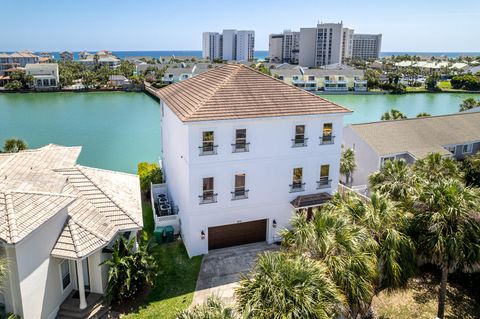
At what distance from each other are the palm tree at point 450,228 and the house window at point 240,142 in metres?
8.83

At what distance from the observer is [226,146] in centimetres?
1973

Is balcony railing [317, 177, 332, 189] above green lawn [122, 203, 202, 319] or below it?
above

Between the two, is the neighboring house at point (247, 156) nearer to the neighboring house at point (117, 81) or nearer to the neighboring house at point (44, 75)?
the neighboring house at point (117, 81)

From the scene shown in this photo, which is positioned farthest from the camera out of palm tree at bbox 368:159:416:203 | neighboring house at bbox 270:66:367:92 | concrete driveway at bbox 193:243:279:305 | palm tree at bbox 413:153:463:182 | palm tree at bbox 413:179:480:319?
neighboring house at bbox 270:66:367:92

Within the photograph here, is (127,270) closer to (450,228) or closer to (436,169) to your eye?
(450,228)

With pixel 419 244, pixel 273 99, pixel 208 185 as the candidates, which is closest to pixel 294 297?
pixel 419 244

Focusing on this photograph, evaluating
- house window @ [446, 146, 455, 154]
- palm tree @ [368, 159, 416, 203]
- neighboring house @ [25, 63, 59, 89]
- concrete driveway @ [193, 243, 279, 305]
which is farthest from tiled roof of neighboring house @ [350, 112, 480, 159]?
neighboring house @ [25, 63, 59, 89]

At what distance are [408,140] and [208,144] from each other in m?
21.3

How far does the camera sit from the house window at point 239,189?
20.5 metres

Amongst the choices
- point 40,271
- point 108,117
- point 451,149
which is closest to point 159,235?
point 40,271

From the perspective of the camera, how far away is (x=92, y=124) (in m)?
67.5

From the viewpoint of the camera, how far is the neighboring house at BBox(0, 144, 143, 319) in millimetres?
13555

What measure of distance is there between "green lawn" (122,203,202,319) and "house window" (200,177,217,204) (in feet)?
10.3

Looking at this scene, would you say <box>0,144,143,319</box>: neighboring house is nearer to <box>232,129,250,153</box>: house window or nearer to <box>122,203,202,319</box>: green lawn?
<box>122,203,202,319</box>: green lawn
